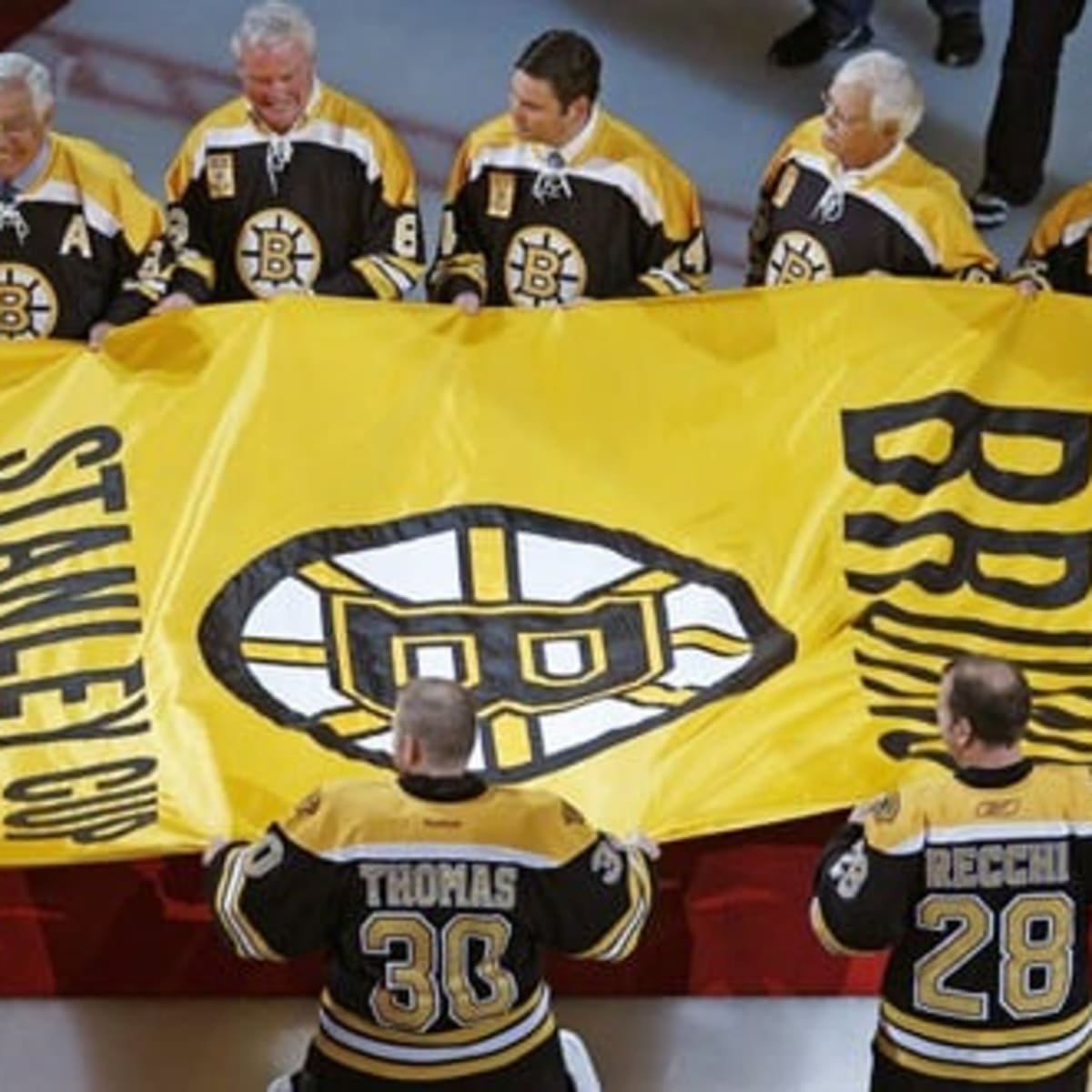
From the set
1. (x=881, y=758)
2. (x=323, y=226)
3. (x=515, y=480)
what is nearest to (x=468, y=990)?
(x=881, y=758)

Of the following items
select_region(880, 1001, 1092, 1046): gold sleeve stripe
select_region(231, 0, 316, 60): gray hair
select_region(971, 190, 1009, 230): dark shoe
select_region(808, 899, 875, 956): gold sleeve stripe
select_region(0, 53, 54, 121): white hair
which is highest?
select_region(231, 0, 316, 60): gray hair

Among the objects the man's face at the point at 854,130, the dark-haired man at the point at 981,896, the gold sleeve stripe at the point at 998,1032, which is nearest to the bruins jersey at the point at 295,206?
the man's face at the point at 854,130

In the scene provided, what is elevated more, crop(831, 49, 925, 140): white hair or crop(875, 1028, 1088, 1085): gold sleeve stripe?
crop(831, 49, 925, 140): white hair

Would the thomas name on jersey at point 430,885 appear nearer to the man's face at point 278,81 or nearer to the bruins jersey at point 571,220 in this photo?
the bruins jersey at point 571,220

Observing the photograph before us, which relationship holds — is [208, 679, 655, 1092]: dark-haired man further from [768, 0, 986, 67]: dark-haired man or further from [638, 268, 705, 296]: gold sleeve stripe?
[768, 0, 986, 67]: dark-haired man

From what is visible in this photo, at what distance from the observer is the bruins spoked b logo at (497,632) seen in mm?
5008

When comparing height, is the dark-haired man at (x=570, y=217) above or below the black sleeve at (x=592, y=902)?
above

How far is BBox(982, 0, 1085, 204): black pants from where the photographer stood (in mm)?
7418

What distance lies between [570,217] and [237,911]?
210cm

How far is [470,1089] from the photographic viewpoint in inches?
172

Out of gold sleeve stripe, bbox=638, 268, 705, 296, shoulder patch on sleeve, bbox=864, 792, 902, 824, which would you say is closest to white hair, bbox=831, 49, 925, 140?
gold sleeve stripe, bbox=638, 268, 705, 296

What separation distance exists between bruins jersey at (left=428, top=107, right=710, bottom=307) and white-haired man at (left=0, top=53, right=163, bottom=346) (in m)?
0.64

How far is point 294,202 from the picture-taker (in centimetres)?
590

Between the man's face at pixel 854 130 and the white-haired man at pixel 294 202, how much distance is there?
0.89 metres
